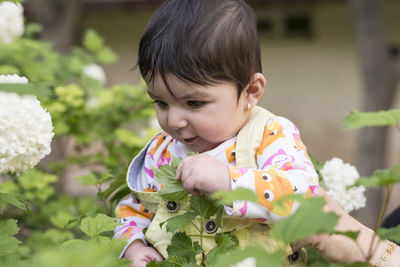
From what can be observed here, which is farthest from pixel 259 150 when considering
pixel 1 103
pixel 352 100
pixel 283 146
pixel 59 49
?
pixel 352 100

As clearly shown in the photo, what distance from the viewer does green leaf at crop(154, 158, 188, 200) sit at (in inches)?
52.2

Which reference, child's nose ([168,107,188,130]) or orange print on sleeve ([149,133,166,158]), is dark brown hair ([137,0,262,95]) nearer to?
child's nose ([168,107,188,130])

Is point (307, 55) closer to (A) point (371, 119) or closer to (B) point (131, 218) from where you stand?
(B) point (131, 218)

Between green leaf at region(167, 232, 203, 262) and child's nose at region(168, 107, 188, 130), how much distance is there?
1.04ft

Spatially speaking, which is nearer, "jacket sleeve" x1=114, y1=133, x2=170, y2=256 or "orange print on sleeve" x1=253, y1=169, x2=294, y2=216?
"orange print on sleeve" x1=253, y1=169, x2=294, y2=216

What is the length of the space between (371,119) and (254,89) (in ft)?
2.27

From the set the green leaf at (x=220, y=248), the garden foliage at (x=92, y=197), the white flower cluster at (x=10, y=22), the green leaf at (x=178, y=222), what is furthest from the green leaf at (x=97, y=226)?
the white flower cluster at (x=10, y=22)

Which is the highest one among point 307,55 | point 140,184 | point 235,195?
point 235,195

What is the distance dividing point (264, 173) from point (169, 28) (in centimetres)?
52

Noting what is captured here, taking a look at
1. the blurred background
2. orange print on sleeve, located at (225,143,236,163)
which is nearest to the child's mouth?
orange print on sleeve, located at (225,143,236,163)

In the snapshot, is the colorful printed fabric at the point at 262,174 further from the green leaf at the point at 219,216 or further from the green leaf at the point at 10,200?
the green leaf at the point at 10,200

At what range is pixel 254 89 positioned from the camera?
64.3 inches

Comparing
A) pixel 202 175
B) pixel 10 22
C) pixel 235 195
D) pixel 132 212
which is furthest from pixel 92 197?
pixel 235 195

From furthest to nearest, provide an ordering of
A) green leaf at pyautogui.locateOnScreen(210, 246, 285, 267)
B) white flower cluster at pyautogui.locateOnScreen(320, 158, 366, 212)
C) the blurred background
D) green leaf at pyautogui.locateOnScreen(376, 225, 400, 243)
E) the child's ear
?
the blurred background < white flower cluster at pyautogui.locateOnScreen(320, 158, 366, 212) < the child's ear < green leaf at pyautogui.locateOnScreen(376, 225, 400, 243) < green leaf at pyautogui.locateOnScreen(210, 246, 285, 267)
